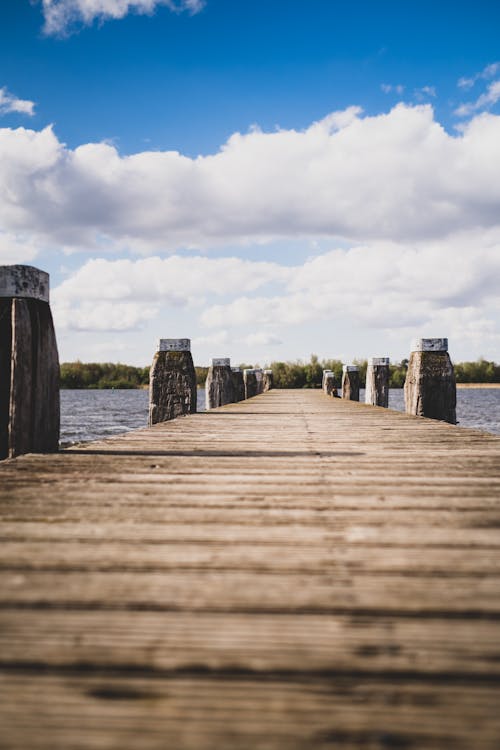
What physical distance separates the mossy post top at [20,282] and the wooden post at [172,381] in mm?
4343

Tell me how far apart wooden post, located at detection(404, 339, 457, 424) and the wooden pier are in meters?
5.29

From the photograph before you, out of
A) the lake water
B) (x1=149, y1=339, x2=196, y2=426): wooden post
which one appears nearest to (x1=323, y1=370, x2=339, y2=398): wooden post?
the lake water

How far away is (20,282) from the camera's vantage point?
3.56 meters

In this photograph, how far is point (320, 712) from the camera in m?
1.00

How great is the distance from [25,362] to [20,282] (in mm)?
573

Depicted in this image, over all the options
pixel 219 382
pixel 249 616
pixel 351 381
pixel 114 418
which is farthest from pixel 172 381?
pixel 114 418

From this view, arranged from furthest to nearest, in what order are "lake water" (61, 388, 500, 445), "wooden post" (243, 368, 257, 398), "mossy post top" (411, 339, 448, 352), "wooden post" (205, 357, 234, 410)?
"lake water" (61, 388, 500, 445) < "wooden post" (243, 368, 257, 398) < "wooden post" (205, 357, 234, 410) < "mossy post top" (411, 339, 448, 352)

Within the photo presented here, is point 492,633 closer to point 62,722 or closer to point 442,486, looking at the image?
point 62,722

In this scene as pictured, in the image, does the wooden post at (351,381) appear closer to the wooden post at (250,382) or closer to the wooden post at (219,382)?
the wooden post at (250,382)

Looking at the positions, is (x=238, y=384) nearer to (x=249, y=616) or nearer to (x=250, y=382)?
(x=250, y=382)

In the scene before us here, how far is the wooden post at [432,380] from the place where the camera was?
25.6ft

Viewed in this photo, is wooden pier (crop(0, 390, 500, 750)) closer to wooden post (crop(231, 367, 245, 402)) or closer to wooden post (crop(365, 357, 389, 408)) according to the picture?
wooden post (crop(365, 357, 389, 408))

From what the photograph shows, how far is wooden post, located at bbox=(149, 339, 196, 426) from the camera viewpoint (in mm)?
8086

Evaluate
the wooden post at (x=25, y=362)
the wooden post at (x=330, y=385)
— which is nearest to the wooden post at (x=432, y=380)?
the wooden post at (x=25, y=362)
